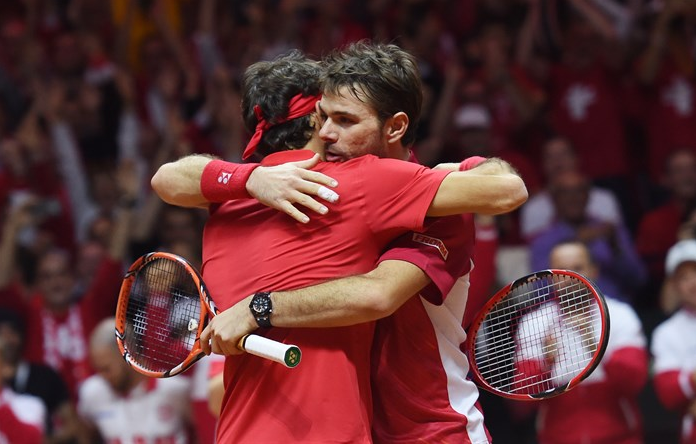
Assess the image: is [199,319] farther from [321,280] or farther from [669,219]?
[669,219]

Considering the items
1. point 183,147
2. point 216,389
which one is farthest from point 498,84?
point 216,389

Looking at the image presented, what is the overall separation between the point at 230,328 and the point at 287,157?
22.3 inches

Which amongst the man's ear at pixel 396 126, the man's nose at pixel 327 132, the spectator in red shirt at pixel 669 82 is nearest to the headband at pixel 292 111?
the man's nose at pixel 327 132

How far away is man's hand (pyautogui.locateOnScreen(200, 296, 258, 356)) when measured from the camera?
3.42 meters

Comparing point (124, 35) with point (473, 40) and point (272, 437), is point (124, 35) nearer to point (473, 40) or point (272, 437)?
point (473, 40)

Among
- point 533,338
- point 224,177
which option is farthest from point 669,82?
point 224,177

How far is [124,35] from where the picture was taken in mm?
10016

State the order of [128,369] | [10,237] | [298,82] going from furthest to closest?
[10,237] → [128,369] → [298,82]

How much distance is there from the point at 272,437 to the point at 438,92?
18.9ft

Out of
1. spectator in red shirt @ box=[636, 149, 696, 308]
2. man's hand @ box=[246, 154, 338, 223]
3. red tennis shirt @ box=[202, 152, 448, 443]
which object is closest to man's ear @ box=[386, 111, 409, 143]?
red tennis shirt @ box=[202, 152, 448, 443]

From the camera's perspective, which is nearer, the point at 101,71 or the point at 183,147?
the point at 183,147

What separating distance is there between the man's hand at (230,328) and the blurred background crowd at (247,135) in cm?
293

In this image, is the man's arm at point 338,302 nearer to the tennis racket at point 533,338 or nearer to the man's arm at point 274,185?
the man's arm at point 274,185

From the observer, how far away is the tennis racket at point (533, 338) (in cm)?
374
